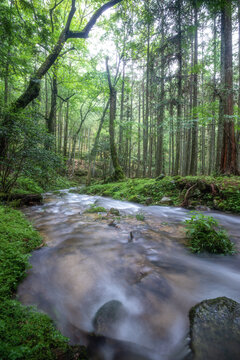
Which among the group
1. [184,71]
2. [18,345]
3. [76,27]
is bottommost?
[18,345]

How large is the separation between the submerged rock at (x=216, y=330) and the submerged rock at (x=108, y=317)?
73 cm

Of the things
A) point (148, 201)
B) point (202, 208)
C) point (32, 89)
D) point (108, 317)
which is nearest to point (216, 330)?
point (108, 317)

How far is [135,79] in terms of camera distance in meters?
21.7

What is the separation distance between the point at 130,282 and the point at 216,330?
1129mm

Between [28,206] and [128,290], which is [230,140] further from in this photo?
[28,206]

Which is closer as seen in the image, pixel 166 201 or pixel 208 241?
pixel 208 241

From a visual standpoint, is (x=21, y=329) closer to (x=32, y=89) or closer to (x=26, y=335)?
(x=26, y=335)

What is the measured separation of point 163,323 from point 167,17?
1454cm

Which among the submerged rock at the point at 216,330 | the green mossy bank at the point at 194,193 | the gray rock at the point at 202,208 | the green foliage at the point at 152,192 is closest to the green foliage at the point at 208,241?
the submerged rock at the point at 216,330

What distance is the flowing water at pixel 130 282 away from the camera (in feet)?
5.36

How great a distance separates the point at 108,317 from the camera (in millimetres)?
1736

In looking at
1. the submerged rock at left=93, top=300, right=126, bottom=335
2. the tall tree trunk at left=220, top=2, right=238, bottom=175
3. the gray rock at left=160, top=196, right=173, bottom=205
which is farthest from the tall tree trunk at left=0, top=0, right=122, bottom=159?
the gray rock at left=160, top=196, right=173, bottom=205

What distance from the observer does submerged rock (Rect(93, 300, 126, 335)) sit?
1626mm

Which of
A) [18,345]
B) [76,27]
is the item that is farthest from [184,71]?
[18,345]
